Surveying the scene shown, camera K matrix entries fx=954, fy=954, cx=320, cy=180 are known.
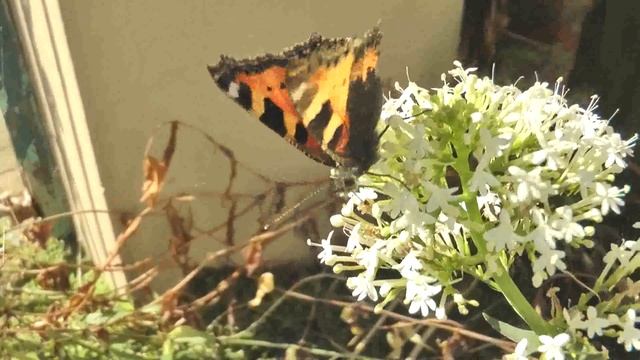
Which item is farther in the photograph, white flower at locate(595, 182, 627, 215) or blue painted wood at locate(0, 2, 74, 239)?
blue painted wood at locate(0, 2, 74, 239)

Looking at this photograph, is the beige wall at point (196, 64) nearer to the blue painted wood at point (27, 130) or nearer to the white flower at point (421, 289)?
the blue painted wood at point (27, 130)

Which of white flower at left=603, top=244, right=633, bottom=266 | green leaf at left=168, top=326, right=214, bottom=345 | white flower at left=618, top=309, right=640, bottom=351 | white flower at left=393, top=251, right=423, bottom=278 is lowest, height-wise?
green leaf at left=168, top=326, right=214, bottom=345

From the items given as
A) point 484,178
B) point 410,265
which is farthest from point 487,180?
point 410,265

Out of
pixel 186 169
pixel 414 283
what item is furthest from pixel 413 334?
pixel 414 283

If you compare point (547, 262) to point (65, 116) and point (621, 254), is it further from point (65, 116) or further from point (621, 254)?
point (65, 116)

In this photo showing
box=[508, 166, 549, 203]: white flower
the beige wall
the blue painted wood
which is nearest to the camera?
box=[508, 166, 549, 203]: white flower

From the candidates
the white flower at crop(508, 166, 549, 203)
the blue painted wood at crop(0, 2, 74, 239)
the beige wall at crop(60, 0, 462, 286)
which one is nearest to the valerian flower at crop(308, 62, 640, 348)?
the white flower at crop(508, 166, 549, 203)

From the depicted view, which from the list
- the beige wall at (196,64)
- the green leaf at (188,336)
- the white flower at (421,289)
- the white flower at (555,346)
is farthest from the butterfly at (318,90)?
the green leaf at (188,336)

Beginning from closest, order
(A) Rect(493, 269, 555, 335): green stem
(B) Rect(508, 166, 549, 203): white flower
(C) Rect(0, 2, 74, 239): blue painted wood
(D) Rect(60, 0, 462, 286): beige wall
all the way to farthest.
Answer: (B) Rect(508, 166, 549, 203): white flower < (A) Rect(493, 269, 555, 335): green stem < (D) Rect(60, 0, 462, 286): beige wall < (C) Rect(0, 2, 74, 239): blue painted wood

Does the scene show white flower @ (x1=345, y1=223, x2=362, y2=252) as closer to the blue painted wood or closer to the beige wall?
the beige wall
